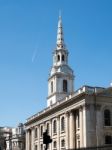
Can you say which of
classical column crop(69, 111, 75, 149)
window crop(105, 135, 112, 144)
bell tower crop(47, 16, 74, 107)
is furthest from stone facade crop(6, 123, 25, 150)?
window crop(105, 135, 112, 144)

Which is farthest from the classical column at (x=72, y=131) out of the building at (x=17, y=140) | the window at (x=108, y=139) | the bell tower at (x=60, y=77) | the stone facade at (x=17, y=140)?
the stone facade at (x=17, y=140)

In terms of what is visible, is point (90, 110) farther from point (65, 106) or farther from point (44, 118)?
point (44, 118)

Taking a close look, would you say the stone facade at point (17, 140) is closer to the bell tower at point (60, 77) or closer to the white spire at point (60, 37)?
the bell tower at point (60, 77)

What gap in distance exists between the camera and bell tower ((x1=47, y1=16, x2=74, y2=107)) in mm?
76562

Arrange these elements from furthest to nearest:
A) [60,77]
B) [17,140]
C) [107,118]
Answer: [17,140]
[60,77]
[107,118]

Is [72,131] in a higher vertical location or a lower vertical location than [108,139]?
higher

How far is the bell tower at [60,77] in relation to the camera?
76562 mm

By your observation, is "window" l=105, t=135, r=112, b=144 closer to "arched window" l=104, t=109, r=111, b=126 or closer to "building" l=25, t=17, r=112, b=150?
"building" l=25, t=17, r=112, b=150

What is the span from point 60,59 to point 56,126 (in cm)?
1807

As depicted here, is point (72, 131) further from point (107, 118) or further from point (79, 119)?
point (107, 118)

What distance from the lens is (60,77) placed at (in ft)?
253

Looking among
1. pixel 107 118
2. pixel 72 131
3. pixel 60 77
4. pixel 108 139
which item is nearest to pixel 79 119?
pixel 72 131

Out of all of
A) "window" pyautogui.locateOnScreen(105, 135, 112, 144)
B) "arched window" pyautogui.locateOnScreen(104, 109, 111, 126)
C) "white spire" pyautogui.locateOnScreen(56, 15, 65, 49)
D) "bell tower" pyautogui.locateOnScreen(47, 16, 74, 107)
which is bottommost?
"window" pyautogui.locateOnScreen(105, 135, 112, 144)

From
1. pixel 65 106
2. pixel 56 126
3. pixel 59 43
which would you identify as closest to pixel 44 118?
pixel 56 126
